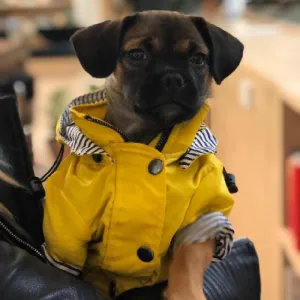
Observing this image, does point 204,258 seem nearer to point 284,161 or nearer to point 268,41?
point 284,161

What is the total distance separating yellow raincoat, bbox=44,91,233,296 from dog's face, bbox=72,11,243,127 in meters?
0.05

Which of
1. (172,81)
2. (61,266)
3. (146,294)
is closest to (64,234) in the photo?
(61,266)

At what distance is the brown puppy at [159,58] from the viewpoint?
2.83 feet

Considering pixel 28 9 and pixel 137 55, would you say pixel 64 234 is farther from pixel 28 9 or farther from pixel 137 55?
pixel 28 9

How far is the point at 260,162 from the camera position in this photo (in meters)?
1.77

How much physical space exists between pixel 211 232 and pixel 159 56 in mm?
259

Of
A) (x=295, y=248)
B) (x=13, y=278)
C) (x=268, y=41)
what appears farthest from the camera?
(x=268, y=41)

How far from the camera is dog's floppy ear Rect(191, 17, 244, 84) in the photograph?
0.89 meters

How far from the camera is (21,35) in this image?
487 centimetres

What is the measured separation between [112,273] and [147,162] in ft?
0.59

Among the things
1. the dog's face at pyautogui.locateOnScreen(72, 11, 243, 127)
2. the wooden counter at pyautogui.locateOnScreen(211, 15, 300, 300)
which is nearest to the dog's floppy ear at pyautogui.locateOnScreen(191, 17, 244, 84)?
the dog's face at pyautogui.locateOnScreen(72, 11, 243, 127)

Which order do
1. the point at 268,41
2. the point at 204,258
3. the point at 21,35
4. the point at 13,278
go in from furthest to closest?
the point at 21,35, the point at 268,41, the point at 204,258, the point at 13,278

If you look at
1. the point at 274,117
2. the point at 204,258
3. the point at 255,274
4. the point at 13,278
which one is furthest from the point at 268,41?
the point at 13,278

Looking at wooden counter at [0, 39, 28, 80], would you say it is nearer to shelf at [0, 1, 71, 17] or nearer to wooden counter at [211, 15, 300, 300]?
wooden counter at [211, 15, 300, 300]
